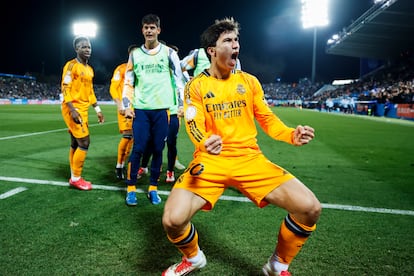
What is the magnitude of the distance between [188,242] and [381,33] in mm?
37284

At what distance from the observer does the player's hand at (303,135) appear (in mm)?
2295

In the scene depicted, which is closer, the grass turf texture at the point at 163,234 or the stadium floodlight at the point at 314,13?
the grass turf texture at the point at 163,234

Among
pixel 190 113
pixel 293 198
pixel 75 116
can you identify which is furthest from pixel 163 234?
pixel 75 116

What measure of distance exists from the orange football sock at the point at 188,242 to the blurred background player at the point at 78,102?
2.55m

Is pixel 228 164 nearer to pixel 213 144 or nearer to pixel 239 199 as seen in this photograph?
pixel 213 144

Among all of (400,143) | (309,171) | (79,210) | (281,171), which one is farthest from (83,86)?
(400,143)

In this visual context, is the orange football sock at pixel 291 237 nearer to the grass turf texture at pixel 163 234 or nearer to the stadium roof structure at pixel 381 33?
the grass turf texture at pixel 163 234

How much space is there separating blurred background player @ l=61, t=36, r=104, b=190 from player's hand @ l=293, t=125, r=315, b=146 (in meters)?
3.16

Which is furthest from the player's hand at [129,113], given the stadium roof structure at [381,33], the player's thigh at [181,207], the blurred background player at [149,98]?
the stadium roof structure at [381,33]

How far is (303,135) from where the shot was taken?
232cm

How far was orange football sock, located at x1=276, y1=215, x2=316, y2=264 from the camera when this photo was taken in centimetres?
229

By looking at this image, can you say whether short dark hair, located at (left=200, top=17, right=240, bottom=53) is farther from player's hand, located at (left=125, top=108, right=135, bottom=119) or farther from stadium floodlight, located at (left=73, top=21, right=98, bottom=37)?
stadium floodlight, located at (left=73, top=21, right=98, bottom=37)

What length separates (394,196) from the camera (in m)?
4.38

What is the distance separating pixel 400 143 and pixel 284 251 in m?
9.23
